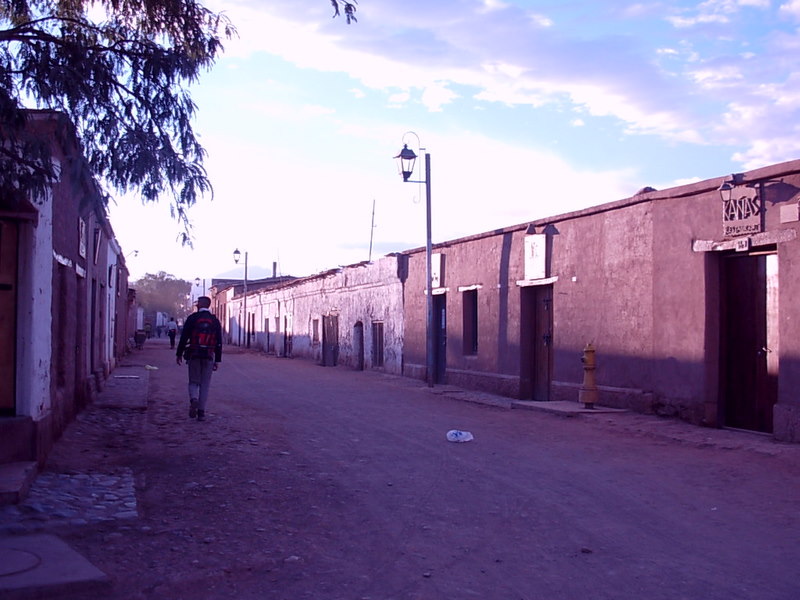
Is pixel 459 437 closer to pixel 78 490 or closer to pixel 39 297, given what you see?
pixel 78 490

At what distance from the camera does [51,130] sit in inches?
277

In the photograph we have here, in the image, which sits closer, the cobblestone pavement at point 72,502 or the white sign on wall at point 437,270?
the cobblestone pavement at point 72,502

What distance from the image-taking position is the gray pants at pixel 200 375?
1220 cm

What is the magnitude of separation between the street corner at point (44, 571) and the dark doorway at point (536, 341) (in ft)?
40.5

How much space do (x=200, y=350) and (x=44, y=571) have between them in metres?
7.36

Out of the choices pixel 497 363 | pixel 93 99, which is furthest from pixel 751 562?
pixel 497 363

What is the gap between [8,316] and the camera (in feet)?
25.0

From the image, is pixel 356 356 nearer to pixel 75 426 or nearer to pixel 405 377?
pixel 405 377

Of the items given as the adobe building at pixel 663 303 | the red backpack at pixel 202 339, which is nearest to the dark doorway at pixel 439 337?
the adobe building at pixel 663 303

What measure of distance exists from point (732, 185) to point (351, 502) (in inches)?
286

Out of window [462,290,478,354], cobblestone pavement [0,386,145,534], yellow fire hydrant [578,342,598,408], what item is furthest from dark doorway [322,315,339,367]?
cobblestone pavement [0,386,145,534]

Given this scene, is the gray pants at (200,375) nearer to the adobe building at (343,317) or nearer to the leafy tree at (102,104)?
Result: the leafy tree at (102,104)

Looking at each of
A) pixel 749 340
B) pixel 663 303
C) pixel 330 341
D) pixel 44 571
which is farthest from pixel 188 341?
pixel 330 341

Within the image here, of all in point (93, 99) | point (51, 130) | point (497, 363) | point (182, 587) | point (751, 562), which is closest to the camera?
point (182, 587)
